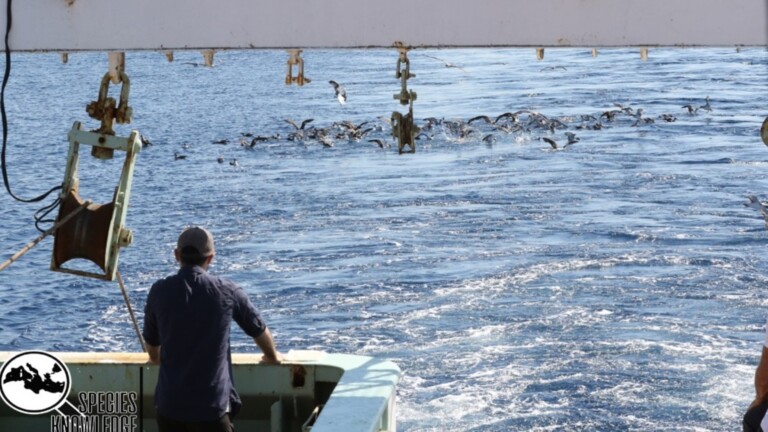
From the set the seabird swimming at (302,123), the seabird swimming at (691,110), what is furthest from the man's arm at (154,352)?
the seabird swimming at (691,110)

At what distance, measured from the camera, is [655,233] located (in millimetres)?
20141

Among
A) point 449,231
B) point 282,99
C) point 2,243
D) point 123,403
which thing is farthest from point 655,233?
point 282,99

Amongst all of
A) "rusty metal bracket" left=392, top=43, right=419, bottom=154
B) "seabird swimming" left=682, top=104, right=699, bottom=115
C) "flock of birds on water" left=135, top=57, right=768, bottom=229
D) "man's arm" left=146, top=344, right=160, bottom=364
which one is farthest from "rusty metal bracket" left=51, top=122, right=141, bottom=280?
"seabird swimming" left=682, top=104, right=699, bottom=115

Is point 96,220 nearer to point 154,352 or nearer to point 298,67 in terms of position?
point 154,352

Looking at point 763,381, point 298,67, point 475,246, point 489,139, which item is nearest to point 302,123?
point 489,139

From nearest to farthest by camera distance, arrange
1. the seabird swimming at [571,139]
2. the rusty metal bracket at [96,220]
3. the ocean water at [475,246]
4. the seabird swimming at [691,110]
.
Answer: the rusty metal bracket at [96,220]
the ocean water at [475,246]
the seabird swimming at [571,139]
the seabird swimming at [691,110]

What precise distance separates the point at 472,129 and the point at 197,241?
983 inches

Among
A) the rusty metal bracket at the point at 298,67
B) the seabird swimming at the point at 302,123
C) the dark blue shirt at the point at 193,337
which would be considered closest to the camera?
the dark blue shirt at the point at 193,337

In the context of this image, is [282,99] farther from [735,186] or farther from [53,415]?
[53,415]

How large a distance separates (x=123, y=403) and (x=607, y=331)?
9.92m

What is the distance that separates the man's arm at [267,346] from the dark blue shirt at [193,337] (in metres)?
0.39

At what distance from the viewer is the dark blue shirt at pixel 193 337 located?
4.82 meters

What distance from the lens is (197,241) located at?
4895mm

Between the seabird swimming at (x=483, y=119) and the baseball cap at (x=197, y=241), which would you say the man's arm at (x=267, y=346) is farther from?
the seabird swimming at (x=483, y=119)
